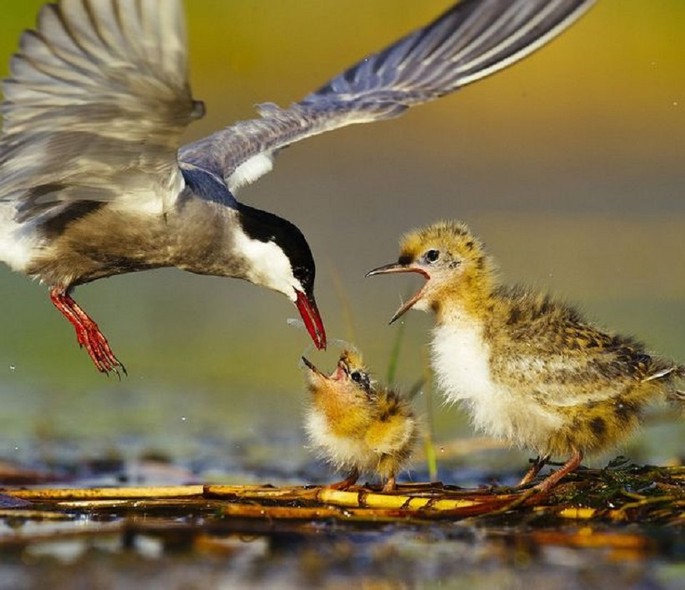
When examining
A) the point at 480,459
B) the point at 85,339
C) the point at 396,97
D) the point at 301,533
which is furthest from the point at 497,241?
the point at 301,533

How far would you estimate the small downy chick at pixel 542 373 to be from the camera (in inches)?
234

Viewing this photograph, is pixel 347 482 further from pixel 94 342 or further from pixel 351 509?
pixel 94 342

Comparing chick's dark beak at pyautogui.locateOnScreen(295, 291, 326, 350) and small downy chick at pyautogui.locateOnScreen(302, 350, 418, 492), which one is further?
chick's dark beak at pyautogui.locateOnScreen(295, 291, 326, 350)

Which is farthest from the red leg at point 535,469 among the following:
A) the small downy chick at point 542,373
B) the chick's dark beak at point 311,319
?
the chick's dark beak at point 311,319

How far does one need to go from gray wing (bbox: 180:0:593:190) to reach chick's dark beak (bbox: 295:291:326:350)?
→ 98 cm

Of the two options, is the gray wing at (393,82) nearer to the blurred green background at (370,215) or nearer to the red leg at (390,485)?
the blurred green background at (370,215)

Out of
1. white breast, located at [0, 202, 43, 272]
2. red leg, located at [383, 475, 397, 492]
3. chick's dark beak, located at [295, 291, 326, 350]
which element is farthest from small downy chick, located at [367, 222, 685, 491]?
white breast, located at [0, 202, 43, 272]

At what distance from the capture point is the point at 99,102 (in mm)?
6145

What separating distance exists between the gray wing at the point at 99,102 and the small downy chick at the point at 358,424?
3.64 feet

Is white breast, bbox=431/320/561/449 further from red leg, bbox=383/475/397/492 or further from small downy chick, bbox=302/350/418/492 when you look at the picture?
red leg, bbox=383/475/397/492

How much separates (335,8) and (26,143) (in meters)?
6.30

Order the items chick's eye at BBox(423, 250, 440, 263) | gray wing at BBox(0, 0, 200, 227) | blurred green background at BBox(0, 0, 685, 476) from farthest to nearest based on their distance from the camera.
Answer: blurred green background at BBox(0, 0, 685, 476) → chick's eye at BBox(423, 250, 440, 263) → gray wing at BBox(0, 0, 200, 227)

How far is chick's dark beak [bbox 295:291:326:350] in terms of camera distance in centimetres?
732

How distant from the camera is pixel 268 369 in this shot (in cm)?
859
